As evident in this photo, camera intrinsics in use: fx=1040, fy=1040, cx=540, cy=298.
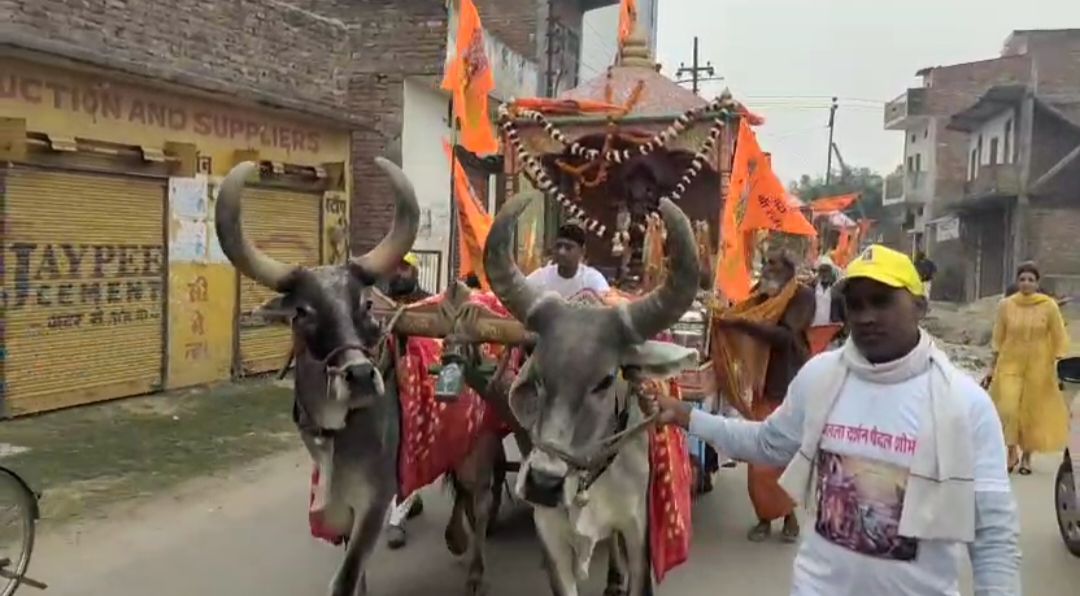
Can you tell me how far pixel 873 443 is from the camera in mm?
2742

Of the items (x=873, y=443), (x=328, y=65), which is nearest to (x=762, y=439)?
(x=873, y=443)

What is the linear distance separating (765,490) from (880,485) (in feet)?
14.6

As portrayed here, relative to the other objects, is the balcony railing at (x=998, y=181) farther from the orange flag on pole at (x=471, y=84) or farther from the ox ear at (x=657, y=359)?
the ox ear at (x=657, y=359)

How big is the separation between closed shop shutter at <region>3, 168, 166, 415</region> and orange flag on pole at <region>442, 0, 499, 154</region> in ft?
14.4

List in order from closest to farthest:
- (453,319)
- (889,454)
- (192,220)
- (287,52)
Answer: (889,454), (453,319), (192,220), (287,52)

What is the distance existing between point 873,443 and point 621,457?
1.79m

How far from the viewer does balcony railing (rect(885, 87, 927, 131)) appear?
157 ft

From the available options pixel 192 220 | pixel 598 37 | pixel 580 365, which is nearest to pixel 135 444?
pixel 192 220

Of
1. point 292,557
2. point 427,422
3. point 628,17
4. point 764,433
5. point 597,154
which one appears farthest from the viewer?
point 628,17

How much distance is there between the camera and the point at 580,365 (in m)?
3.69

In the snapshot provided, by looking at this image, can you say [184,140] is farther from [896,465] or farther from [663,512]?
[896,465]

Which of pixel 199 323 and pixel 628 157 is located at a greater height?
pixel 628 157

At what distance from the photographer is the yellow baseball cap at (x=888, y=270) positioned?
8.86 feet

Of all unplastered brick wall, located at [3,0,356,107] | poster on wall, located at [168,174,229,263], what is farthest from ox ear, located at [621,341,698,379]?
poster on wall, located at [168,174,229,263]
